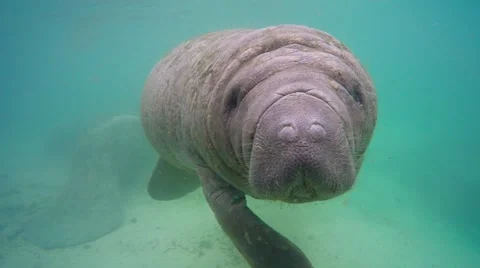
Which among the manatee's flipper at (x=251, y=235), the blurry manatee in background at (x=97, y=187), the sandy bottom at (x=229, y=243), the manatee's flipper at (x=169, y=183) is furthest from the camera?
the blurry manatee in background at (x=97, y=187)

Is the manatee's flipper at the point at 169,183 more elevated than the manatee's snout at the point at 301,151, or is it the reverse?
the manatee's snout at the point at 301,151

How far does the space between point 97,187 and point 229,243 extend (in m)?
5.87

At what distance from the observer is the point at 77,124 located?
62.5 feet

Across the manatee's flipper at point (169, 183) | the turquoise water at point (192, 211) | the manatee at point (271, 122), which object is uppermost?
the manatee at point (271, 122)

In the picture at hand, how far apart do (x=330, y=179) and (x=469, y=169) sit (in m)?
18.6

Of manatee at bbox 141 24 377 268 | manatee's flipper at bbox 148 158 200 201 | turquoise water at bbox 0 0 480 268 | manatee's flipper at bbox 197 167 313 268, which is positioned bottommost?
turquoise water at bbox 0 0 480 268

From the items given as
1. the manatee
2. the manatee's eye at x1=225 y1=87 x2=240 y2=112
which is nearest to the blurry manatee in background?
the manatee

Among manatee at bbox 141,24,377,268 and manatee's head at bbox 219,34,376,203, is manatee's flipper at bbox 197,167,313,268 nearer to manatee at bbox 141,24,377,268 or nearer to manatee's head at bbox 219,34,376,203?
manatee at bbox 141,24,377,268

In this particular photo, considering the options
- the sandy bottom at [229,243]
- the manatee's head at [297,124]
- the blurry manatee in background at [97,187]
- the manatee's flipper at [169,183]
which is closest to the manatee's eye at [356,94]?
the manatee's head at [297,124]

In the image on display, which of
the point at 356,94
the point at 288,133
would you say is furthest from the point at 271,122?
the point at 356,94

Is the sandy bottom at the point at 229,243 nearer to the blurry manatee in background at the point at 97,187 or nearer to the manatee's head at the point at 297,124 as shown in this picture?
the blurry manatee in background at the point at 97,187

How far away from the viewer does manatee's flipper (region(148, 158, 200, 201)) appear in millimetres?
7406

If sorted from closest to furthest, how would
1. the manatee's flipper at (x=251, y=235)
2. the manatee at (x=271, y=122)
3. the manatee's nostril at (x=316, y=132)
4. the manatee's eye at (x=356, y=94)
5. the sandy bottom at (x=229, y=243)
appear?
the manatee's nostril at (x=316, y=132) < the manatee at (x=271, y=122) < the manatee's eye at (x=356, y=94) < the manatee's flipper at (x=251, y=235) < the sandy bottom at (x=229, y=243)

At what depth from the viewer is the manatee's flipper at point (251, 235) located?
3225 millimetres
